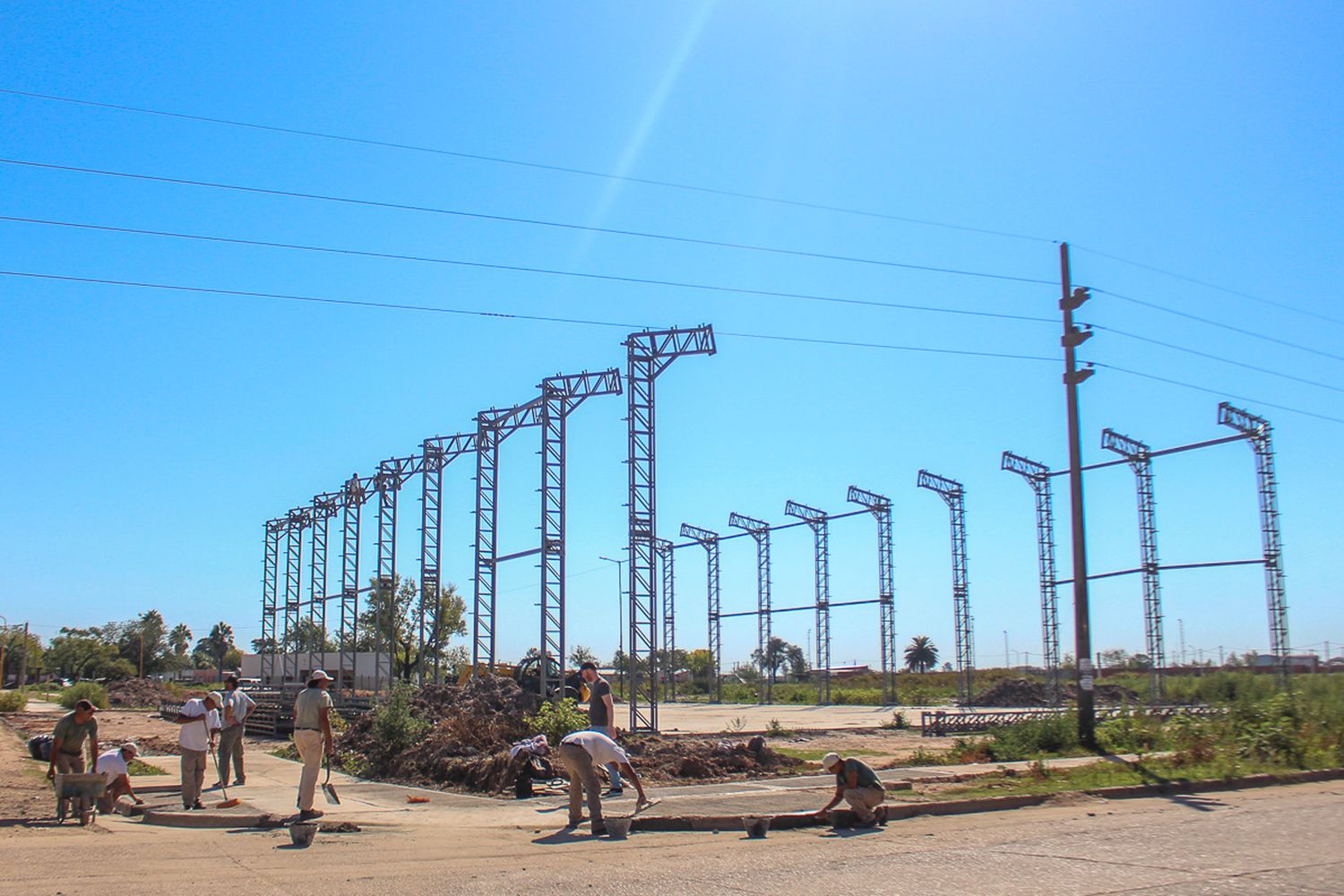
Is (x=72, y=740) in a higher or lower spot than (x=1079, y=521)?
lower

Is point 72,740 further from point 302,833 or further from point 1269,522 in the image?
point 1269,522

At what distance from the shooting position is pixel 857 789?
515 inches

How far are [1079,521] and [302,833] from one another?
53.2ft

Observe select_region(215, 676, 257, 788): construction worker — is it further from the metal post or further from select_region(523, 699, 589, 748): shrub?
the metal post

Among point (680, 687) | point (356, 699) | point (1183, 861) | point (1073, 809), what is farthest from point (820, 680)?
point (1183, 861)

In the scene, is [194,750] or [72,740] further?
[194,750]

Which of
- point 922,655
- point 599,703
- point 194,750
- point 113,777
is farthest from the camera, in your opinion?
point 922,655

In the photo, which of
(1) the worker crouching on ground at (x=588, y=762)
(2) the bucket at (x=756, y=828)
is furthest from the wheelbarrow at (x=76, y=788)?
(2) the bucket at (x=756, y=828)

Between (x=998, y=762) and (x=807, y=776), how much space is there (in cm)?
430

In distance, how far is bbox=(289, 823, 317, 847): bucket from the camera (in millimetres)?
11773

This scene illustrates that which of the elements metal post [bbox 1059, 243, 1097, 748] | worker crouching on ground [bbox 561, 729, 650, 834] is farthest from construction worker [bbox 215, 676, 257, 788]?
metal post [bbox 1059, 243, 1097, 748]

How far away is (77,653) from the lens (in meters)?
125

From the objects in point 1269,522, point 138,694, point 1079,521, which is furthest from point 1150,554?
point 138,694

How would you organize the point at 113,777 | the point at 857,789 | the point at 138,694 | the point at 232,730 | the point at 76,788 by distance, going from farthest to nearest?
the point at 138,694 → the point at 232,730 → the point at 113,777 → the point at 76,788 → the point at 857,789
